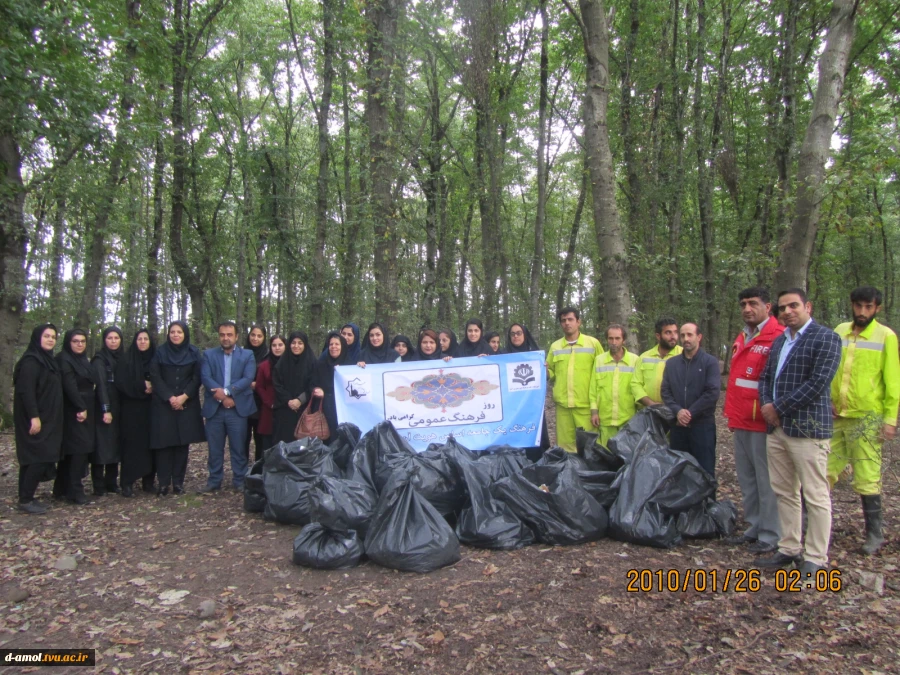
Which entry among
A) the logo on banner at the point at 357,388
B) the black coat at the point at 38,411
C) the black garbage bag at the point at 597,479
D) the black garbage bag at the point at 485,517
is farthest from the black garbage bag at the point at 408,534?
the black coat at the point at 38,411

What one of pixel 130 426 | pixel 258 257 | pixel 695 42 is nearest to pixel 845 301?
pixel 695 42

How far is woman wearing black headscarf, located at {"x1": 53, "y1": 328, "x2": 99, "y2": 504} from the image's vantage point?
5.82 meters

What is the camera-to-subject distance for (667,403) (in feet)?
16.7

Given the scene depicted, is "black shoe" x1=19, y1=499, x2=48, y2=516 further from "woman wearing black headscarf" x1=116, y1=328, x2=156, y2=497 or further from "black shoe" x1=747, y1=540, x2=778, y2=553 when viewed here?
"black shoe" x1=747, y1=540, x2=778, y2=553

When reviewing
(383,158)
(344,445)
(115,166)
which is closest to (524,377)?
(344,445)

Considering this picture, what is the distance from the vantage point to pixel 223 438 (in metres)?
6.50

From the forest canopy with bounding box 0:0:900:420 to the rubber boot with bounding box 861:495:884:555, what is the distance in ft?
8.42

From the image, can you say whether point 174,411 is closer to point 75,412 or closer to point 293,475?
point 75,412

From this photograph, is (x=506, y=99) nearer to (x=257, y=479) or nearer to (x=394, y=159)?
(x=394, y=159)

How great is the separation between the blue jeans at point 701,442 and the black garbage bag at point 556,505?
121cm

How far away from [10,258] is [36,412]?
4.37 metres

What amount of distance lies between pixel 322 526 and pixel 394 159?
20.7 ft

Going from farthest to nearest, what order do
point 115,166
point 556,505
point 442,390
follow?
point 115,166
point 442,390
point 556,505

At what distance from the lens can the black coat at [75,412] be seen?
580 cm
